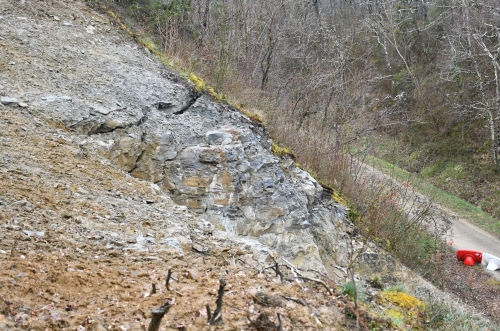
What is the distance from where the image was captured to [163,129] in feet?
22.6

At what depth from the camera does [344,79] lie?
46.2 ft

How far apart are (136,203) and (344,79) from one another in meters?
10.4

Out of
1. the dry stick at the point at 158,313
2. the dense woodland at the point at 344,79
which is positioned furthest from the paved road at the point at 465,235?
the dry stick at the point at 158,313

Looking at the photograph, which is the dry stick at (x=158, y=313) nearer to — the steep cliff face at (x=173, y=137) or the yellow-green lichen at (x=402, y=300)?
the yellow-green lichen at (x=402, y=300)

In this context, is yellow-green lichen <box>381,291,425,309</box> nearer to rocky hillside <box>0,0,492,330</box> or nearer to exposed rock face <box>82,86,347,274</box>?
rocky hillside <box>0,0,492,330</box>

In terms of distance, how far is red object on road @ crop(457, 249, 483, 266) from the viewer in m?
11.4

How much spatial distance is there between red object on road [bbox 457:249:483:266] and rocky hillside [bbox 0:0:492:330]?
4219mm

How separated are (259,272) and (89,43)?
230 inches

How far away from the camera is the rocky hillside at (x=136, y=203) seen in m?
3.05

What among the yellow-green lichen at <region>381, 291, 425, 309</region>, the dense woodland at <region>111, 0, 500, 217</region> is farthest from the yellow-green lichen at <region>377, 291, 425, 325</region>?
the dense woodland at <region>111, 0, 500, 217</region>

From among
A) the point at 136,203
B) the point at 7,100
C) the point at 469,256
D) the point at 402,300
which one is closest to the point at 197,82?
the point at 7,100

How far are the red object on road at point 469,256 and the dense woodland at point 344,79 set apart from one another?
317 centimetres

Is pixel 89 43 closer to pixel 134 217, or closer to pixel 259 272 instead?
pixel 134 217

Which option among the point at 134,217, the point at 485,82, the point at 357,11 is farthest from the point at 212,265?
the point at 357,11
